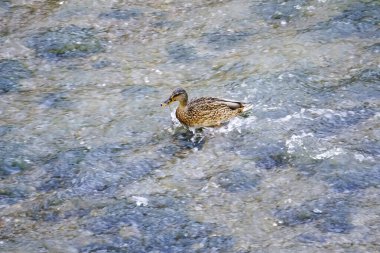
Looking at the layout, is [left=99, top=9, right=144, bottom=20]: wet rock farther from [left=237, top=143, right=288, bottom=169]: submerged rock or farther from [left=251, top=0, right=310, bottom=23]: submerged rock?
[left=237, top=143, right=288, bottom=169]: submerged rock

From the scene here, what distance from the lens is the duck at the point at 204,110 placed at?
25.2 feet

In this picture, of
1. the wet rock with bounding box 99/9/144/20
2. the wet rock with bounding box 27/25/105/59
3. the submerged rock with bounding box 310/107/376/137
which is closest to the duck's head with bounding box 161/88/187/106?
the submerged rock with bounding box 310/107/376/137

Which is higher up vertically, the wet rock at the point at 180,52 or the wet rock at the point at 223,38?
the wet rock at the point at 223,38

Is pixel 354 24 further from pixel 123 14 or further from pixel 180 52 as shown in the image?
pixel 123 14

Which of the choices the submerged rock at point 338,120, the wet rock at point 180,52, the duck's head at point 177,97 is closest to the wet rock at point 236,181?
the submerged rock at point 338,120

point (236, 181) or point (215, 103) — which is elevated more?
point (215, 103)

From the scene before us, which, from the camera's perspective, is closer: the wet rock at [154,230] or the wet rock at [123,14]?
the wet rock at [154,230]

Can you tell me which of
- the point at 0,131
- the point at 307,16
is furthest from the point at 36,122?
the point at 307,16

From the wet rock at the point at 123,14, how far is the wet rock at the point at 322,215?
15.8 feet

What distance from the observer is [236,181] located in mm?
6945

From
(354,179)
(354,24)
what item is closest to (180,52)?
(354,24)

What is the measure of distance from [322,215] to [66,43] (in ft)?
15.2

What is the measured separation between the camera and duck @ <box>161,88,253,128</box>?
7688mm

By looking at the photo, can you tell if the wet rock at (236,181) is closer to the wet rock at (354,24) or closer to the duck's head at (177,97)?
the duck's head at (177,97)
